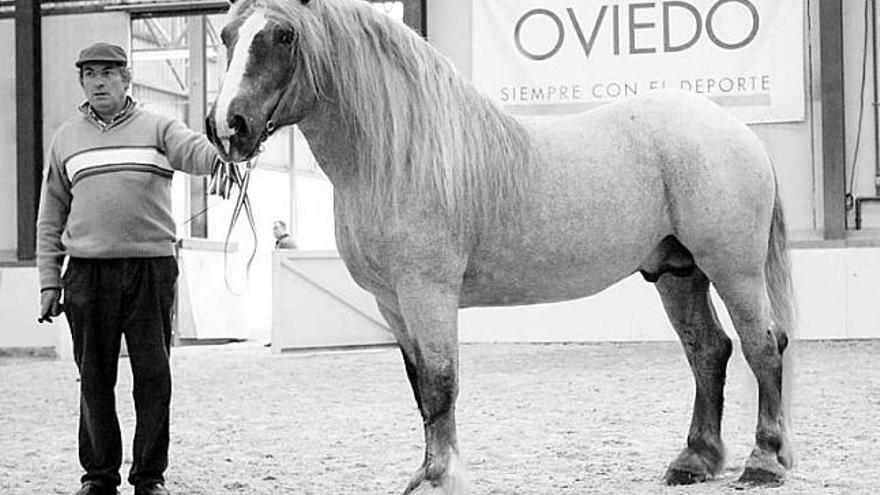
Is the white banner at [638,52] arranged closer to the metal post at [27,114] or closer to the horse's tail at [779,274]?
the metal post at [27,114]

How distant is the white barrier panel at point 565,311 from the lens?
10.8 m

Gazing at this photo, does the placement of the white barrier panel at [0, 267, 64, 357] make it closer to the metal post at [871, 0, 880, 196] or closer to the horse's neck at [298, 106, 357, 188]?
the metal post at [871, 0, 880, 196]

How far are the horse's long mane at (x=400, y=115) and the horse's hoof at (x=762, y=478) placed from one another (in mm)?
1350

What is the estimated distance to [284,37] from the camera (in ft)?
10.7

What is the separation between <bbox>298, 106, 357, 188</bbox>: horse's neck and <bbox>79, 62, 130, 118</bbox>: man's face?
0.90 m

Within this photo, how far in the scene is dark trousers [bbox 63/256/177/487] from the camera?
3.99 metres

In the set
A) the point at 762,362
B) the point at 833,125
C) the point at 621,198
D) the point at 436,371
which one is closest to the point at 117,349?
the point at 436,371

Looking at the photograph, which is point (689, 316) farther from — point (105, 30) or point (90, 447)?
point (105, 30)

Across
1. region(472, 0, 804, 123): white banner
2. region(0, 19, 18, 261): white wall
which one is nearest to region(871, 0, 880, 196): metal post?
region(472, 0, 804, 123): white banner

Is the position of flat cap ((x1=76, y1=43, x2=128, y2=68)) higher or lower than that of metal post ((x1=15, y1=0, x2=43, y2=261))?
lower

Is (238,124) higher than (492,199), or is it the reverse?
(238,124)

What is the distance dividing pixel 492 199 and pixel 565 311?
7.92 m

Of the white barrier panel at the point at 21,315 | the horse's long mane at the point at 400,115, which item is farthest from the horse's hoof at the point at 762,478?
the white barrier panel at the point at 21,315

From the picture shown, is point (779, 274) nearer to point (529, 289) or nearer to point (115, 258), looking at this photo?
point (529, 289)
